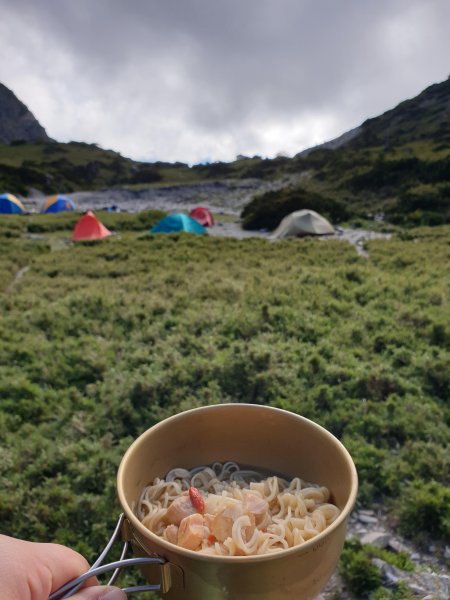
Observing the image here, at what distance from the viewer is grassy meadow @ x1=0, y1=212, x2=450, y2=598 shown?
418 centimetres

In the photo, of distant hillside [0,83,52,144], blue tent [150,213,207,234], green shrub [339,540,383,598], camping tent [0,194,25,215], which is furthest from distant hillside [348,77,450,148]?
distant hillside [0,83,52,144]

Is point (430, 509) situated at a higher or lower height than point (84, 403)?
lower

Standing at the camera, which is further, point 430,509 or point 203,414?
point 430,509

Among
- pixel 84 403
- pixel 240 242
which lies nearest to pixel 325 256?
pixel 240 242

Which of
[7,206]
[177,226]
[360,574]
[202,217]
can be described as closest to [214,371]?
[360,574]

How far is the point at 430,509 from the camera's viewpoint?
3814 millimetres

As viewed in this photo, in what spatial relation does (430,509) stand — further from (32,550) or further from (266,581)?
(32,550)

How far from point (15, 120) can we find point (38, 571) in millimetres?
172110

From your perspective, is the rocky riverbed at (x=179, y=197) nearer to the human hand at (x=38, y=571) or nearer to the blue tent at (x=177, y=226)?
the blue tent at (x=177, y=226)

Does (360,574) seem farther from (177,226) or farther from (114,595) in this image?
(177,226)

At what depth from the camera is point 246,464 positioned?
2.18 meters

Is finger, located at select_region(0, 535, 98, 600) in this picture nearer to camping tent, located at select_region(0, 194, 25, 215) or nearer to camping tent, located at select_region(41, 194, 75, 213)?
camping tent, located at select_region(0, 194, 25, 215)

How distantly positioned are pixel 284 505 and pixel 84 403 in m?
4.38

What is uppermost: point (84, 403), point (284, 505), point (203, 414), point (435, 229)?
point (435, 229)
